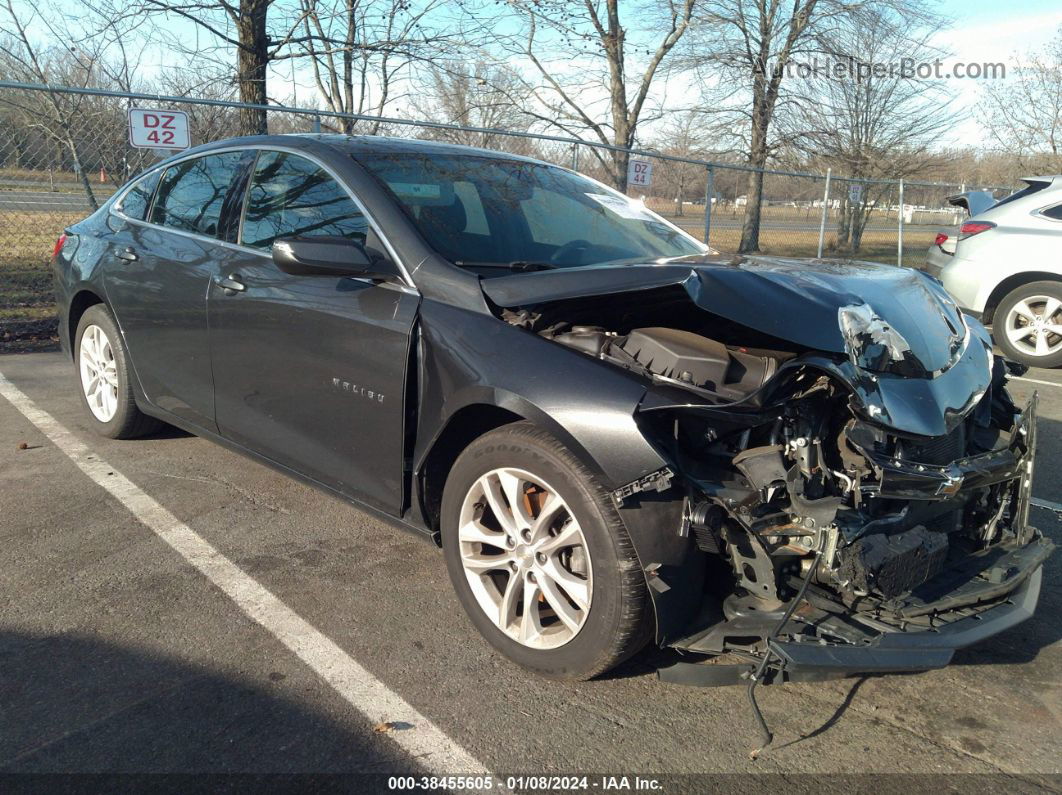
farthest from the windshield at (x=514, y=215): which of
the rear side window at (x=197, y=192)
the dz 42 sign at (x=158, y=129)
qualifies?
the dz 42 sign at (x=158, y=129)

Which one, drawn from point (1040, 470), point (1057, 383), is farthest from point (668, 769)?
point (1057, 383)

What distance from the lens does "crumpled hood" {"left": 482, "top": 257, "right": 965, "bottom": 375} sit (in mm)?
2557

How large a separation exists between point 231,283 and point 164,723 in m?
1.96

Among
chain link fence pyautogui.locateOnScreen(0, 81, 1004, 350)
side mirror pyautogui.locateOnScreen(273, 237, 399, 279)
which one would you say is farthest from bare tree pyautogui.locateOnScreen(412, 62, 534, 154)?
side mirror pyautogui.locateOnScreen(273, 237, 399, 279)

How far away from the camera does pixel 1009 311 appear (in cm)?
845

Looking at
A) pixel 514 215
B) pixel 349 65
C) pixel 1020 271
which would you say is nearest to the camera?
pixel 514 215

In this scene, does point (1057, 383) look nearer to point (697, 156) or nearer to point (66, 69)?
point (66, 69)

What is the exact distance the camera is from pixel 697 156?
23.1m

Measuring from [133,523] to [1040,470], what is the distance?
4861mm

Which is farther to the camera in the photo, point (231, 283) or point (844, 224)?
point (844, 224)

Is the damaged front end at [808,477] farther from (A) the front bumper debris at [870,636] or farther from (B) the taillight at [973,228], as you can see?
(B) the taillight at [973,228]

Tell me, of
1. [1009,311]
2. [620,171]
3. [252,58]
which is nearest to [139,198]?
[252,58]

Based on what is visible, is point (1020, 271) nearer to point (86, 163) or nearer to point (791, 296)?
point (791, 296)

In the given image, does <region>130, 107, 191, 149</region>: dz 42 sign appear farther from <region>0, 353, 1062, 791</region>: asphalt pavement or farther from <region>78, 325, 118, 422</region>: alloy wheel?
<region>0, 353, 1062, 791</region>: asphalt pavement
